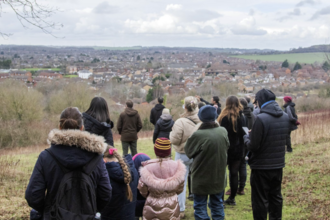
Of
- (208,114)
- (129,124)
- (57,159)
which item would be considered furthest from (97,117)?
(129,124)

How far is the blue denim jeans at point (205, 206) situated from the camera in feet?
12.8

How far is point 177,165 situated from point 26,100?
26.3m

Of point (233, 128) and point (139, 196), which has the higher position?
point (233, 128)

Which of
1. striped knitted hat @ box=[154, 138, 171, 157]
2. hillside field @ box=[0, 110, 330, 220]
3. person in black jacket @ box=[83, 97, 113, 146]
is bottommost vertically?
hillside field @ box=[0, 110, 330, 220]

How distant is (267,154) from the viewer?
3.66 meters

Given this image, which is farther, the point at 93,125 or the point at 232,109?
the point at 232,109

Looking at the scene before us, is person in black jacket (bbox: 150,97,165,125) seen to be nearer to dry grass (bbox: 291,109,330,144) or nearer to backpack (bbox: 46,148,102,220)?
dry grass (bbox: 291,109,330,144)

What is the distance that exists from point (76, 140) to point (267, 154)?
95.3 inches

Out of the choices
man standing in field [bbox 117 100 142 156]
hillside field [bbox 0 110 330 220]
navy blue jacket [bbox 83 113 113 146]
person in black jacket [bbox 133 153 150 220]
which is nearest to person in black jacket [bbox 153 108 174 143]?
hillside field [bbox 0 110 330 220]

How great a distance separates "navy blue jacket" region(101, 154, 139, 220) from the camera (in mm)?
2852

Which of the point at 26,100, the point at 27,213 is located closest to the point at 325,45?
the point at 27,213

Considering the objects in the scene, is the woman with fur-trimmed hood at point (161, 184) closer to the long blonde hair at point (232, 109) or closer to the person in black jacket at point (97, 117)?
the person in black jacket at point (97, 117)

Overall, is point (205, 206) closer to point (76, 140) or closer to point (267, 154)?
point (267, 154)

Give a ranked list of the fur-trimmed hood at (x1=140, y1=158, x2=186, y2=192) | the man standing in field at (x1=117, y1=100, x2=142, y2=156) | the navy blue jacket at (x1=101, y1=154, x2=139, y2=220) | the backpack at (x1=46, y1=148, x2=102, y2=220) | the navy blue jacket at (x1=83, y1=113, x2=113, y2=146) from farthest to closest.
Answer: the man standing in field at (x1=117, y1=100, x2=142, y2=156) → the navy blue jacket at (x1=83, y1=113, x2=113, y2=146) → the fur-trimmed hood at (x1=140, y1=158, x2=186, y2=192) → the navy blue jacket at (x1=101, y1=154, x2=139, y2=220) → the backpack at (x1=46, y1=148, x2=102, y2=220)
